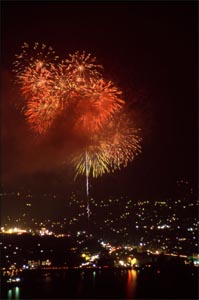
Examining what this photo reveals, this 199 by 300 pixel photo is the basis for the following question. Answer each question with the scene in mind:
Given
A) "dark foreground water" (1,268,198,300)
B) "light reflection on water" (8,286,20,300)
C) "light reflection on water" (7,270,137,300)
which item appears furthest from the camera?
"dark foreground water" (1,268,198,300)

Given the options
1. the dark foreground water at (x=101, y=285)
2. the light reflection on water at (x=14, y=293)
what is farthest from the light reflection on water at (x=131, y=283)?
the light reflection on water at (x=14, y=293)

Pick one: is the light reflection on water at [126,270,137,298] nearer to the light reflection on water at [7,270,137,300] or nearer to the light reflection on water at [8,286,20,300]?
the light reflection on water at [7,270,137,300]

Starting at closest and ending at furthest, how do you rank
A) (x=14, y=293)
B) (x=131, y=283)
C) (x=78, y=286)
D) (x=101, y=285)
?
1. (x=14, y=293)
2. (x=78, y=286)
3. (x=101, y=285)
4. (x=131, y=283)

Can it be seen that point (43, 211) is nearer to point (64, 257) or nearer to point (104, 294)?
point (64, 257)

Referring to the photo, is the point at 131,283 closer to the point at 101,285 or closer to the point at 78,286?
the point at 101,285

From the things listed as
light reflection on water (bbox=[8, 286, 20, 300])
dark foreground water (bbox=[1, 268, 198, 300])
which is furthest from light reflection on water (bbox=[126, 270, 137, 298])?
light reflection on water (bbox=[8, 286, 20, 300])

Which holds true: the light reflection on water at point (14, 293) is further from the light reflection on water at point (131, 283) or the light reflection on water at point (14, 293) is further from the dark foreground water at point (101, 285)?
the light reflection on water at point (131, 283)

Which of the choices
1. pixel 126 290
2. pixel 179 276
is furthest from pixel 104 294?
pixel 179 276

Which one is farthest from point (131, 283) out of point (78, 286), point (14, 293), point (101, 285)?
point (14, 293)
